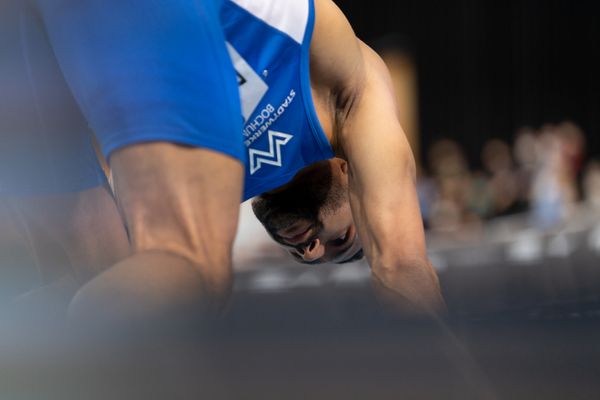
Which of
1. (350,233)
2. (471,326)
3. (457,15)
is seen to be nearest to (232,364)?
(471,326)

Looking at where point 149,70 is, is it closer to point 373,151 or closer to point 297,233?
point 373,151

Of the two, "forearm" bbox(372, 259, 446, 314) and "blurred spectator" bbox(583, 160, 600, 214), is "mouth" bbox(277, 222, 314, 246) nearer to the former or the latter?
"forearm" bbox(372, 259, 446, 314)

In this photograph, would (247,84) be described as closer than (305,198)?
Yes

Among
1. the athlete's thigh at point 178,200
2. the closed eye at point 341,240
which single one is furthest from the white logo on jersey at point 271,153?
the athlete's thigh at point 178,200

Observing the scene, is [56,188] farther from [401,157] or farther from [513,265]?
[513,265]

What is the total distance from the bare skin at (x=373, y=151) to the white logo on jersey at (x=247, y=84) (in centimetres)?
20

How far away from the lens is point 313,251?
2953 mm

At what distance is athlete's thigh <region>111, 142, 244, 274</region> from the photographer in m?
1.52

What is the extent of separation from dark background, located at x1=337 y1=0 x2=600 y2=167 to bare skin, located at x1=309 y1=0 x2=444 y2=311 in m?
11.5

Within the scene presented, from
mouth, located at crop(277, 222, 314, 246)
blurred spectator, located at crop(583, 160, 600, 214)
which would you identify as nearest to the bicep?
mouth, located at crop(277, 222, 314, 246)

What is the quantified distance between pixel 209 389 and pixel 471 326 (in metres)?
0.25

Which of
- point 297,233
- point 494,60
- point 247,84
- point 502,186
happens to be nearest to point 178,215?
point 247,84

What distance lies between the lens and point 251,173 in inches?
94.1

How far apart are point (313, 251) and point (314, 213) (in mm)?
203
